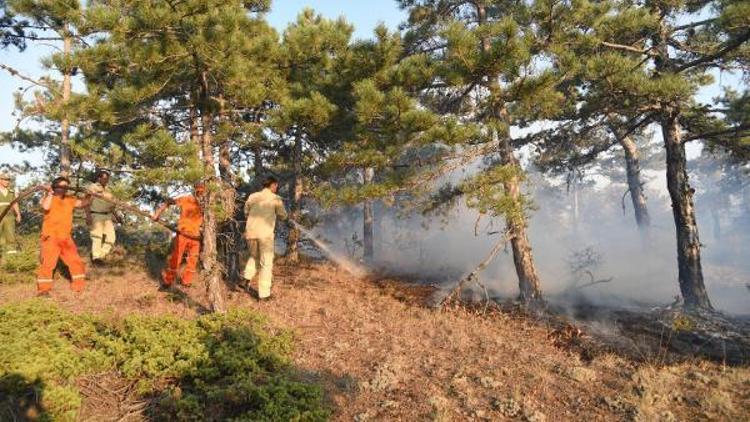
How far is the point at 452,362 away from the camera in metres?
6.31

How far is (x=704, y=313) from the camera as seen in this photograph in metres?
9.97

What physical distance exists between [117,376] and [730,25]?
30.3 ft

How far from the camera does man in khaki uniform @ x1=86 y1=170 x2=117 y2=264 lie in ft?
32.2

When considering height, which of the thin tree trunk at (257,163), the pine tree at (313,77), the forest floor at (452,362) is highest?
the pine tree at (313,77)

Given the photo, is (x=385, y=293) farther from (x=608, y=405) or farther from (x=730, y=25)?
(x=730, y=25)

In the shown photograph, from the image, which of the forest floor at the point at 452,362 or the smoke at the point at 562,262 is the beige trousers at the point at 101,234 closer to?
the forest floor at the point at 452,362

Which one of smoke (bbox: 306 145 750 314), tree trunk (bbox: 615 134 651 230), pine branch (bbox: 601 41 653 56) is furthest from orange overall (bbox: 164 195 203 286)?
tree trunk (bbox: 615 134 651 230)

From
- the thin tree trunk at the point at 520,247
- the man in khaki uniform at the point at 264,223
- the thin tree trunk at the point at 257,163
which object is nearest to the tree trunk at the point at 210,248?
the man in khaki uniform at the point at 264,223

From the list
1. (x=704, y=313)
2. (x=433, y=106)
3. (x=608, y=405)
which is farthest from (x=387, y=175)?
(x=704, y=313)

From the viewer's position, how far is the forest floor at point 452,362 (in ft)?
16.6

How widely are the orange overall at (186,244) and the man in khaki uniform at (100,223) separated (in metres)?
1.60

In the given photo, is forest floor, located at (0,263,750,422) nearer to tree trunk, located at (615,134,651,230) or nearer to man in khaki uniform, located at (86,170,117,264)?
man in khaki uniform, located at (86,170,117,264)

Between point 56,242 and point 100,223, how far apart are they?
2.31m

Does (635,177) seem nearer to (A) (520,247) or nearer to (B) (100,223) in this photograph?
(A) (520,247)
